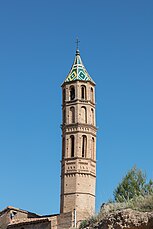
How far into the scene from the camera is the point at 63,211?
46812 mm

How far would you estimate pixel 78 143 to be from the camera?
49.3 meters

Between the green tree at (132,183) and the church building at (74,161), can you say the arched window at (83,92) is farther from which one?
the green tree at (132,183)

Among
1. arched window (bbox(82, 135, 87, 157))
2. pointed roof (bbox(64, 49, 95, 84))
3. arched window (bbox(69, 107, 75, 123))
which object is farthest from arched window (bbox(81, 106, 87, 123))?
pointed roof (bbox(64, 49, 95, 84))

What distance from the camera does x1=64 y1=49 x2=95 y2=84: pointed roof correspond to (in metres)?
52.7

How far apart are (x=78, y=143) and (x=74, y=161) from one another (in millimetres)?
1929

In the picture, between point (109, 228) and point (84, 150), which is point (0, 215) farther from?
point (109, 228)

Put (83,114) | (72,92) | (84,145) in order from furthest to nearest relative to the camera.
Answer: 1. (72,92)
2. (83,114)
3. (84,145)

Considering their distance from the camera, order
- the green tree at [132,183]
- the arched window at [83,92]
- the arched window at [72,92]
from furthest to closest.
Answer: the arched window at [72,92] → the arched window at [83,92] → the green tree at [132,183]

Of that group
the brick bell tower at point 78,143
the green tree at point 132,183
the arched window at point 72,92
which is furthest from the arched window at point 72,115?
the green tree at point 132,183

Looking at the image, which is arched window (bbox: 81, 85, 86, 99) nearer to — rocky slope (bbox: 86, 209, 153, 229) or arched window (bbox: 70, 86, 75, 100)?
arched window (bbox: 70, 86, 75, 100)

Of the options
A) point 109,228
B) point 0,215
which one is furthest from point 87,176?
point 109,228

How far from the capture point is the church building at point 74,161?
44.5m

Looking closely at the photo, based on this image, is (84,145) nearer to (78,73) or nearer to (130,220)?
(78,73)

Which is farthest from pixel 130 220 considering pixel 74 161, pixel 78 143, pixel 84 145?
pixel 84 145
